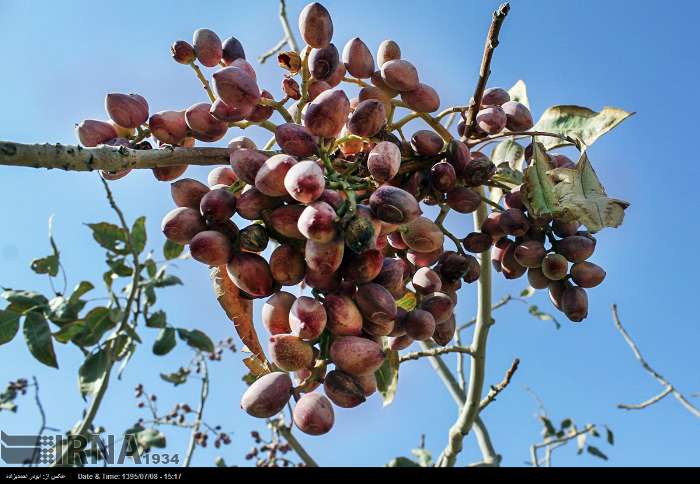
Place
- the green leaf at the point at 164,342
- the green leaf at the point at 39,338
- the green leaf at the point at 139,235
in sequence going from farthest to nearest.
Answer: the green leaf at the point at 164,342, the green leaf at the point at 139,235, the green leaf at the point at 39,338

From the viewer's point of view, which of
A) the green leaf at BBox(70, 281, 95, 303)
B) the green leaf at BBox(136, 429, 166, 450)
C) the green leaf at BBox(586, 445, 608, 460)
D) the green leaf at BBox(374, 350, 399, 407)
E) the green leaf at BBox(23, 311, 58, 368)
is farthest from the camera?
the green leaf at BBox(586, 445, 608, 460)

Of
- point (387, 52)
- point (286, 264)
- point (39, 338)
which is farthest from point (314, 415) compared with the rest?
point (39, 338)

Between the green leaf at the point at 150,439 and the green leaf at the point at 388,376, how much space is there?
2114 mm

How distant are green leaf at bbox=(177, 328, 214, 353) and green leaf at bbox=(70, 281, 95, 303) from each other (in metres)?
0.48

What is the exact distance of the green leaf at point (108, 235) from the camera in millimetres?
2482

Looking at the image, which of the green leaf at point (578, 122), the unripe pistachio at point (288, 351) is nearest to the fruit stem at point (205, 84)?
the unripe pistachio at point (288, 351)

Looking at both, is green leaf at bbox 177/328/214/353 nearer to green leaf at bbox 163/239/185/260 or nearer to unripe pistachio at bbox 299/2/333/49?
green leaf at bbox 163/239/185/260

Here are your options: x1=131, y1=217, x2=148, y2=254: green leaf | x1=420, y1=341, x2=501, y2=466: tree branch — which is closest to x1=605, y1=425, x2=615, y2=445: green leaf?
x1=420, y1=341, x2=501, y2=466: tree branch

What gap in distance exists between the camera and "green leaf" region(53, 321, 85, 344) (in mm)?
2254

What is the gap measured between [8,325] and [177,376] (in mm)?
2375

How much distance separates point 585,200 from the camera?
3.78 feet

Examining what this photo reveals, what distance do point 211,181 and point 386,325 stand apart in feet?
1.42

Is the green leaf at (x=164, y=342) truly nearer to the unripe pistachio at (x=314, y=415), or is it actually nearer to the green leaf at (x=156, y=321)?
the green leaf at (x=156, y=321)

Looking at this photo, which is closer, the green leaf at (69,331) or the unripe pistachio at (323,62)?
the unripe pistachio at (323,62)
